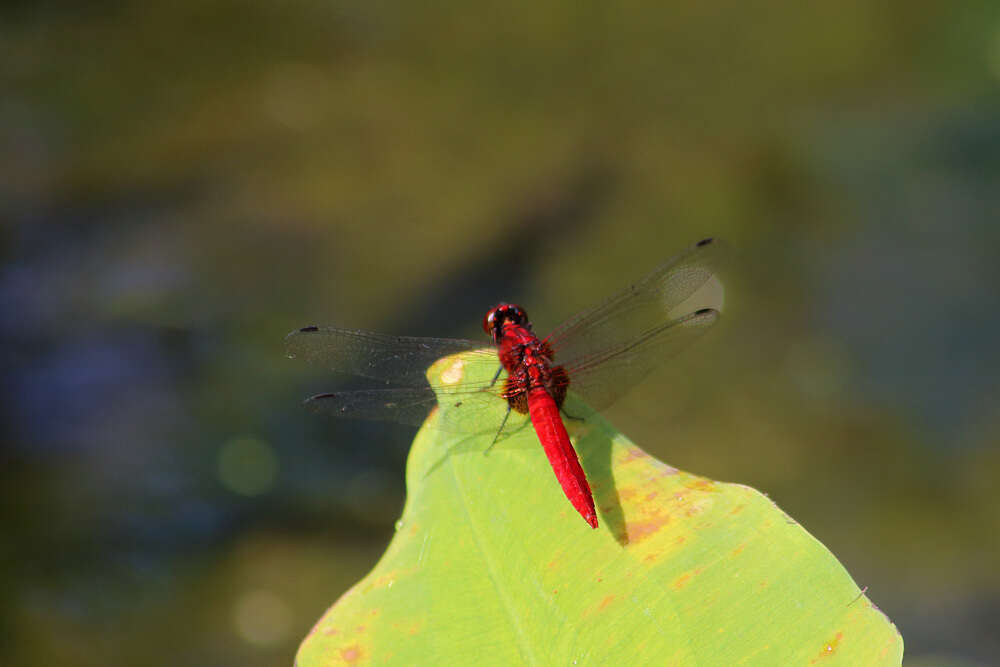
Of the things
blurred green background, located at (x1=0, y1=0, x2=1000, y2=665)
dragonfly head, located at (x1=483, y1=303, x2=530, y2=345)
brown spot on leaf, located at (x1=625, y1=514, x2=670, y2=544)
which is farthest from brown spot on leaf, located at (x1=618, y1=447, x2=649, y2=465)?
blurred green background, located at (x1=0, y1=0, x2=1000, y2=665)

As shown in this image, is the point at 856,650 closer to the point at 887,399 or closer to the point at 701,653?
the point at 701,653

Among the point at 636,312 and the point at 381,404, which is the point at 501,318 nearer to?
the point at 636,312

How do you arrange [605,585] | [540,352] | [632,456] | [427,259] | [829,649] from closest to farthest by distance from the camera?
[829,649]
[605,585]
[632,456]
[540,352]
[427,259]

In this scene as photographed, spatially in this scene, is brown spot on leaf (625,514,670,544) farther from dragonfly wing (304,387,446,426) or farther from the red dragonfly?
dragonfly wing (304,387,446,426)

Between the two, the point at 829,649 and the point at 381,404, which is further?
the point at 381,404

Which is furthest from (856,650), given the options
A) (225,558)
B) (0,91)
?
(0,91)

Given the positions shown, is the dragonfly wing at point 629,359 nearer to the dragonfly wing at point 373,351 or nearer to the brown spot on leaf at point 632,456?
the dragonfly wing at point 373,351

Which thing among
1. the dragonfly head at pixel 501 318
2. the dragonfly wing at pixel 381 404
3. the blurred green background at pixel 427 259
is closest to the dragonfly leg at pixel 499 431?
the dragonfly wing at pixel 381 404

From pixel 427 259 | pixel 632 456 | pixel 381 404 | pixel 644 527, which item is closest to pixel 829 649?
pixel 644 527
